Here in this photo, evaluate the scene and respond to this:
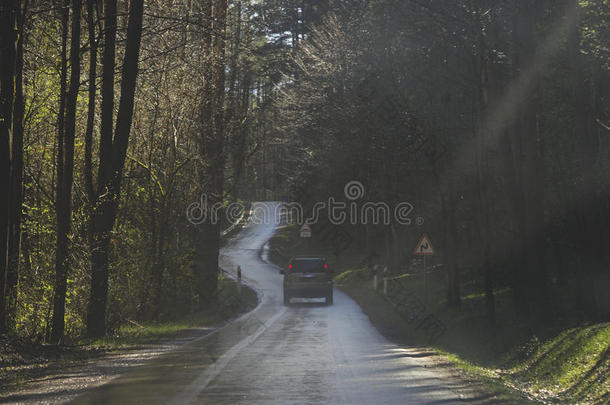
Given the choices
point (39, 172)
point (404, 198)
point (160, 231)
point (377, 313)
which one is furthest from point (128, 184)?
point (404, 198)

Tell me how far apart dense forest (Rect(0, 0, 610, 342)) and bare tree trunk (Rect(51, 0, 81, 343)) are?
0.14 feet

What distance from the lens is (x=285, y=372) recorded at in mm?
12164

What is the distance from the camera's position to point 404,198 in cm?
3972

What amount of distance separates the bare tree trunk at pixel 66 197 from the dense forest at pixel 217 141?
4 centimetres

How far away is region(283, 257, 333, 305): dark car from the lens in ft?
110

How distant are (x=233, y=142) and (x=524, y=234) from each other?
668 inches

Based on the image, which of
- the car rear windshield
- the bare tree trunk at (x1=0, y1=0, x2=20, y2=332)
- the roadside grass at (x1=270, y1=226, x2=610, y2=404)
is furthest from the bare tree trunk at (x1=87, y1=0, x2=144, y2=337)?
the car rear windshield

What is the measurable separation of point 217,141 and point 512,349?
49.8ft

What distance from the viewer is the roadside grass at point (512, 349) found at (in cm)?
1209

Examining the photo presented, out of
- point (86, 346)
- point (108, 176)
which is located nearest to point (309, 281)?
point (108, 176)

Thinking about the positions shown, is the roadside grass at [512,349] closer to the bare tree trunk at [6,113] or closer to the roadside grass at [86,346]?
the roadside grass at [86,346]

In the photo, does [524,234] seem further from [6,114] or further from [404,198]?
[404,198]

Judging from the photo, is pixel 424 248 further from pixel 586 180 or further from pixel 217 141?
pixel 217 141

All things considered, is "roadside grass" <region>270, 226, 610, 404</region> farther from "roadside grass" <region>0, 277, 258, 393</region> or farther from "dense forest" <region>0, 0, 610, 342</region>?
"roadside grass" <region>0, 277, 258, 393</region>
